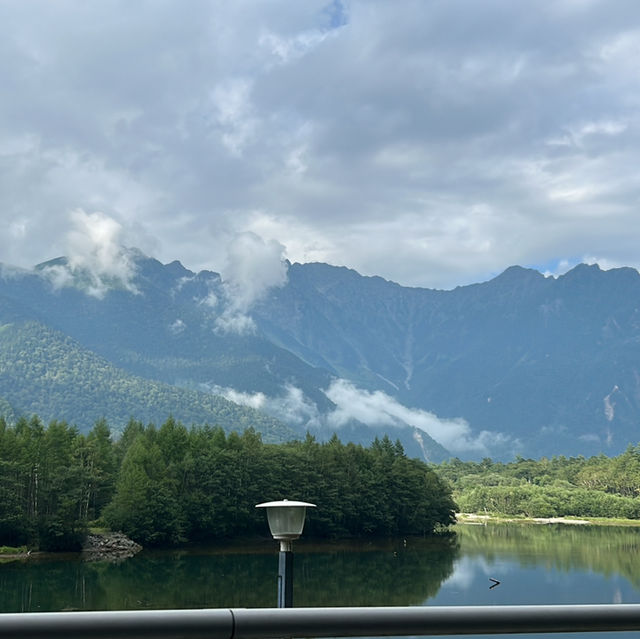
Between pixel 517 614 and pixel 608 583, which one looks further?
pixel 608 583

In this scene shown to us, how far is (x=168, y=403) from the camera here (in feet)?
615

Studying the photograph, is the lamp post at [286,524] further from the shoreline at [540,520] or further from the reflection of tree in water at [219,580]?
the shoreline at [540,520]

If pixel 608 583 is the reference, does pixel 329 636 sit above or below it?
above

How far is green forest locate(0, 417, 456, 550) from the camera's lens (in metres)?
52.6

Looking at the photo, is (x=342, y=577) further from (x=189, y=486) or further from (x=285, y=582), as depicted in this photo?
(x=285, y=582)

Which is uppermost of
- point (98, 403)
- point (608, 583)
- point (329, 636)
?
point (98, 403)

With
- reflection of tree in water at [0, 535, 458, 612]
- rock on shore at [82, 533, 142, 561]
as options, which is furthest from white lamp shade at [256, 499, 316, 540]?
rock on shore at [82, 533, 142, 561]

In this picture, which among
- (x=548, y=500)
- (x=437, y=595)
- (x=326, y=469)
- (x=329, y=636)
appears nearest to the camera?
(x=329, y=636)

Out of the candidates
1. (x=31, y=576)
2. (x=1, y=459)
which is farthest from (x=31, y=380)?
(x=31, y=576)

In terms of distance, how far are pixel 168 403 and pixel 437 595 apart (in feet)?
507

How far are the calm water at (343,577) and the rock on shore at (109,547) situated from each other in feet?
3.68

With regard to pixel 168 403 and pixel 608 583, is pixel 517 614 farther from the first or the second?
pixel 168 403

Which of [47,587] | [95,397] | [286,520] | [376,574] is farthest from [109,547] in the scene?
[95,397]

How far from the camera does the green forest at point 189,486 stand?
52625 millimetres
